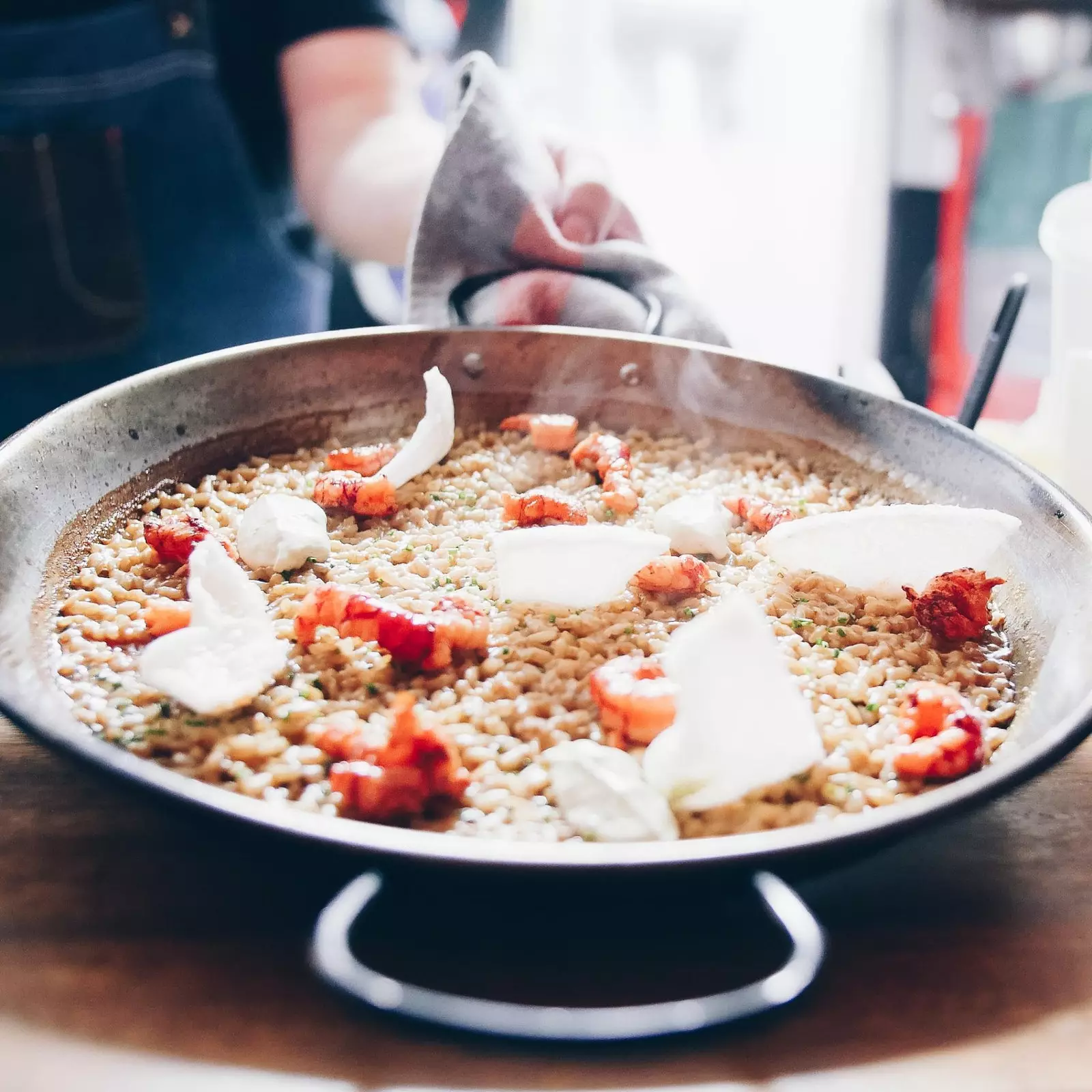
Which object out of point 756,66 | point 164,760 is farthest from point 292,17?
point 756,66

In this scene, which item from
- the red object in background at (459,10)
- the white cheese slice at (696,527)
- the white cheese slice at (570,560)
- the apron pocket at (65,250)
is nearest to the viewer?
the white cheese slice at (570,560)

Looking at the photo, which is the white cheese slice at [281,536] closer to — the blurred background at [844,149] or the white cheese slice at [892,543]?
the white cheese slice at [892,543]

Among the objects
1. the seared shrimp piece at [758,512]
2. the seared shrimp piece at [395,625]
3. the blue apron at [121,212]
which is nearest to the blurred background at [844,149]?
the blue apron at [121,212]

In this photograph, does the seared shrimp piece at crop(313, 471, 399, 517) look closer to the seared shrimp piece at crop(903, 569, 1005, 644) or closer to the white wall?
the seared shrimp piece at crop(903, 569, 1005, 644)

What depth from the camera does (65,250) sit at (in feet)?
7.61

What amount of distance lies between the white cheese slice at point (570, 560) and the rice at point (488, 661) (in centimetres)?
3

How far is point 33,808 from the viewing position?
3.45 ft

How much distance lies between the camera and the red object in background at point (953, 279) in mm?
3953

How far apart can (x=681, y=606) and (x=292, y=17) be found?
1902 millimetres

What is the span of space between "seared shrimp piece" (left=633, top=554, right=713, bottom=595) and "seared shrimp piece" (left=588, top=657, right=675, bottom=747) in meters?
0.24

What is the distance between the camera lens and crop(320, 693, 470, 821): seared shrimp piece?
97 centimetres

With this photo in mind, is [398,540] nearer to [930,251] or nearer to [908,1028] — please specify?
[908,1028]

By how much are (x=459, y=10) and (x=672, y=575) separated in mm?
2122

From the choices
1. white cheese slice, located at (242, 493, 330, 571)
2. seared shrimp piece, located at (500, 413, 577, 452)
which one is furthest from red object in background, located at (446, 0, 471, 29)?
white cheese slice, located at (242, 493, 330, 571)
